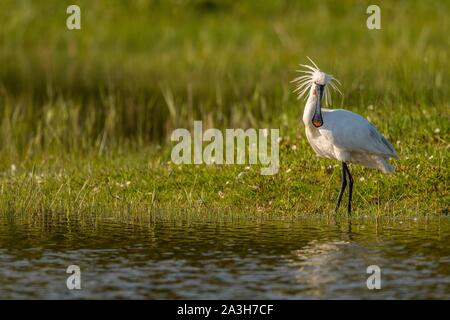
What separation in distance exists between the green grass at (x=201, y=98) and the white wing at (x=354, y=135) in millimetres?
562

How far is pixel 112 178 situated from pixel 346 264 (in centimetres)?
422

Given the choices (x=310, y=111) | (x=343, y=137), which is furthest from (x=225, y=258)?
(x=310, y=111)

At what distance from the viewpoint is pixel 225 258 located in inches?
352

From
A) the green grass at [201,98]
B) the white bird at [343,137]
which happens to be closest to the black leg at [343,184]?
the white bird at [343,137]

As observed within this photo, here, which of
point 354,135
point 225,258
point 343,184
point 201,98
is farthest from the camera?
point 201,98

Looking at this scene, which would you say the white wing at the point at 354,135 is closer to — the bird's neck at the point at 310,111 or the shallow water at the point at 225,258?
the bird's neck at the point at 310,111

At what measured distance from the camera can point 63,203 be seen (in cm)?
1139

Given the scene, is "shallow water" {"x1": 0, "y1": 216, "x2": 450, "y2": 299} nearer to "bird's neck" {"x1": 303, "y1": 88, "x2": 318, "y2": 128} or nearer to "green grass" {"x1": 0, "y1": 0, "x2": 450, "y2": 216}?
"green grass" {"x1": 0, "y1": 0, "x2": 450, "y2": 216}

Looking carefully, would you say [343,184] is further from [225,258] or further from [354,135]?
[225,258]

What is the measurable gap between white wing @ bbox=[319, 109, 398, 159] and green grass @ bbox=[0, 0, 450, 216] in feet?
1.84

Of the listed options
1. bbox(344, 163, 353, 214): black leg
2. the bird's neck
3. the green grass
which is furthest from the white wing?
the green grass

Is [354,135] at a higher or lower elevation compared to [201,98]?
lower

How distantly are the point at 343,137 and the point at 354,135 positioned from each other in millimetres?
110
